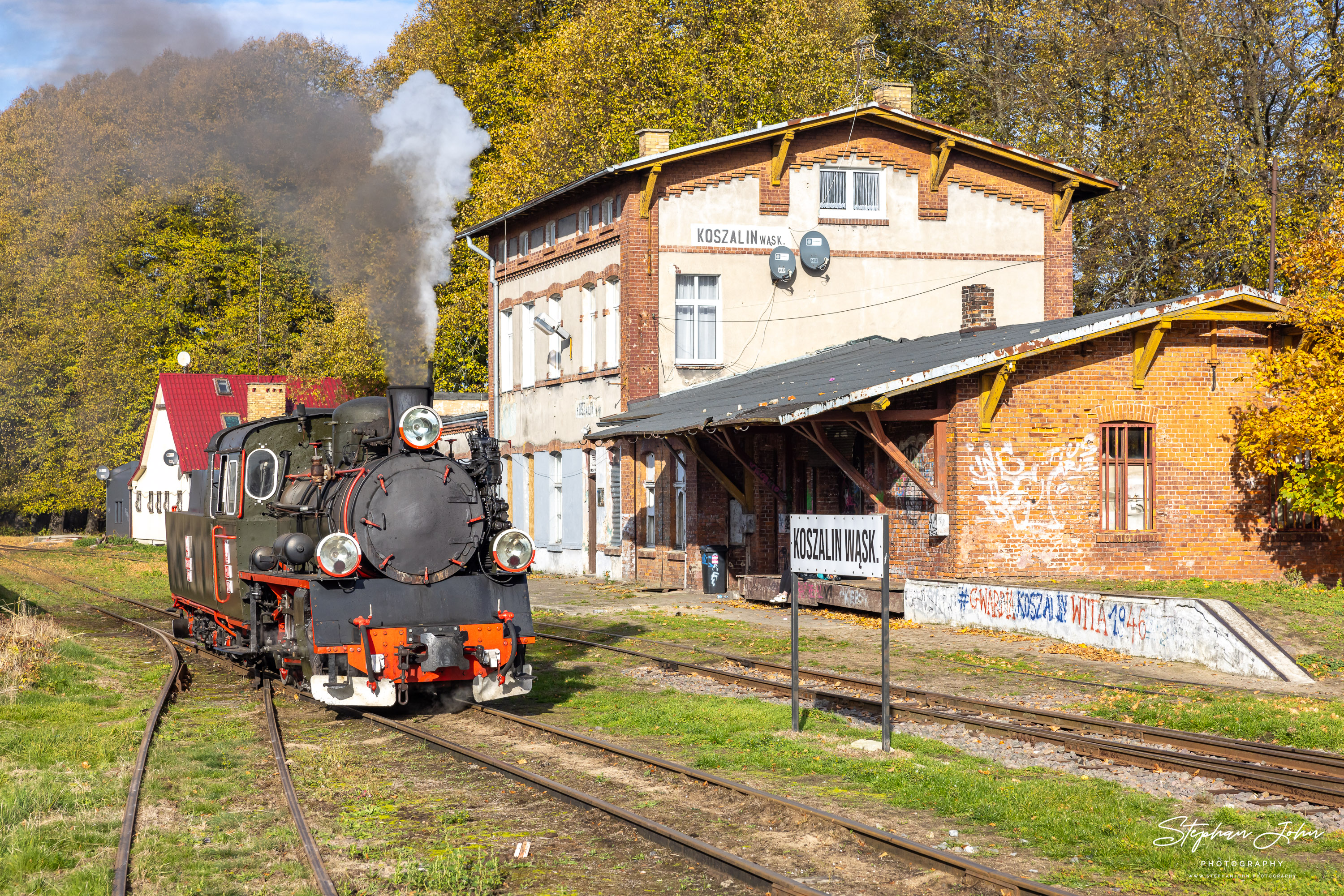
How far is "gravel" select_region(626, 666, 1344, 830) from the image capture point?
8148 mm

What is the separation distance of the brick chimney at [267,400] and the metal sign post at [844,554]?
9.71 m

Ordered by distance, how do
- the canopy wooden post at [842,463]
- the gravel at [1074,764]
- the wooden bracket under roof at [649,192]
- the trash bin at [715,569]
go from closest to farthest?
the gravel at [1074,764] → the canopy wooden post at [842,463] → the trash bin at [715,569] → the wooden bracket under roof at [649,192]

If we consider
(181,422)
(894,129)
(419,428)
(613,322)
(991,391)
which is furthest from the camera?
(181,422)

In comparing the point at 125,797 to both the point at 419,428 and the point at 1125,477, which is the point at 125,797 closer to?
the point at 419,428

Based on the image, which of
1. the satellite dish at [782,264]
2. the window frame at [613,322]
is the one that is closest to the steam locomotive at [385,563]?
the window frame at [613,322]

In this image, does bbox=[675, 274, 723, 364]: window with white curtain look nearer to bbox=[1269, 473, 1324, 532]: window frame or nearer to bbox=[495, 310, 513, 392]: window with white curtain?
bbox=[495, 310, 513, 392]: window with white curtain

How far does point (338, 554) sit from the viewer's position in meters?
10.9

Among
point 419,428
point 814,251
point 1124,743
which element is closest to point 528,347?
point 814,251

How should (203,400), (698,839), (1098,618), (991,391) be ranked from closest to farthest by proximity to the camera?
(698,839)
(1098,618)
(991,391)
(203,400)

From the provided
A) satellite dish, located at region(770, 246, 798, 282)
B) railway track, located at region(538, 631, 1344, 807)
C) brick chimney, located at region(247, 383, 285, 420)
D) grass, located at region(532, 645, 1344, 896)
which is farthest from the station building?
grass, located at region(532, 645, 1344, 896)

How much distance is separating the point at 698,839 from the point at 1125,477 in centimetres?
1358

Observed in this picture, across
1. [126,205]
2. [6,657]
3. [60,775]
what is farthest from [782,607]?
[126,205]

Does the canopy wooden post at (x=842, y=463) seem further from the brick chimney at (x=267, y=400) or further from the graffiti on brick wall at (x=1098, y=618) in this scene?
the brick chimney at (x=267, y=400)

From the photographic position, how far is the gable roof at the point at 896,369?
17.5 metres
